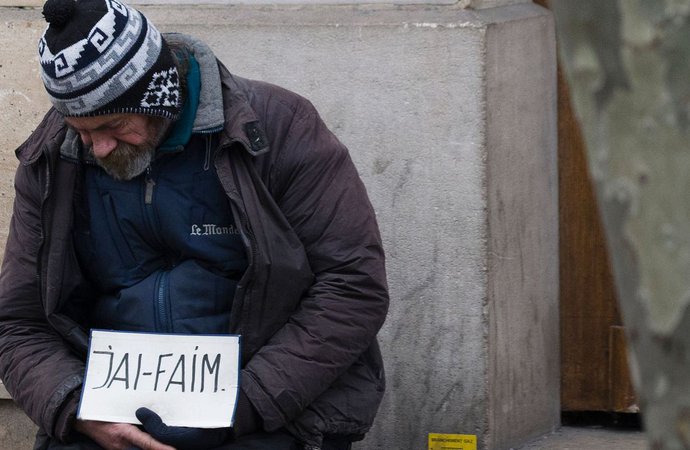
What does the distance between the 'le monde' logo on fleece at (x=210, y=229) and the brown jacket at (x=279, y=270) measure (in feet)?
0.37

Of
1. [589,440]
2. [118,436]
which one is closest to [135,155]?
[118,436]

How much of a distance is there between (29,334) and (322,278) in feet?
2.46

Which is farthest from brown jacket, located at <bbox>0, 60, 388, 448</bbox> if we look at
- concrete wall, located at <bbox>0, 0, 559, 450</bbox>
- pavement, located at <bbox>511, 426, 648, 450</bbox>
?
pavement, located at <bbox>511, 426, 648, 450</bbox>

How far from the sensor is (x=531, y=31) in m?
3.69

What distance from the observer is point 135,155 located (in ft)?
9.99

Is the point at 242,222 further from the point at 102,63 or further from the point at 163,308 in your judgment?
the point at 102,63

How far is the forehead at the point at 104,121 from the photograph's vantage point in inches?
119

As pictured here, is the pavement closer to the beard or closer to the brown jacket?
the brown jacket

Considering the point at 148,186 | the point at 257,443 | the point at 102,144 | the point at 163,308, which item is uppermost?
the point at 102,144

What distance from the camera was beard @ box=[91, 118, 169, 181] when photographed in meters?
3.04

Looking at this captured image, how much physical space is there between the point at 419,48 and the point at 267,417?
1.18 metres

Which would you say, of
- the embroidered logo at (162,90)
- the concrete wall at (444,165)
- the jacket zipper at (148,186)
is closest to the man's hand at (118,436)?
the jacket zipper at (148,186)

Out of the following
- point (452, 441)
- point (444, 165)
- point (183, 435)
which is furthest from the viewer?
point (452, 441)

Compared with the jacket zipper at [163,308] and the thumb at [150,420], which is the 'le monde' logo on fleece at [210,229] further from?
the thumb at [150,420]
